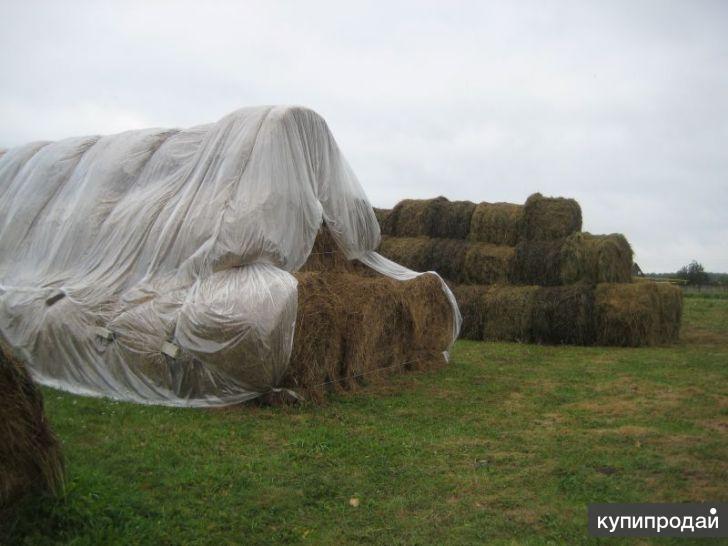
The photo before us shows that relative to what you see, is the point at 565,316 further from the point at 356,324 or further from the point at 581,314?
the point at 356,324

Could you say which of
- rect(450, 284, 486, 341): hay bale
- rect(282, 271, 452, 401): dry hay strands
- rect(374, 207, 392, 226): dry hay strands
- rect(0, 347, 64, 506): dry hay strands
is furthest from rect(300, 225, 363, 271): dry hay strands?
rect(374, 207, 392, 226): dry hay strands

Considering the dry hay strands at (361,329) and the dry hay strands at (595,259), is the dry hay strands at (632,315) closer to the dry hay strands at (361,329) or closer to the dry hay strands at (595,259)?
the dry hay strands at (595,259)

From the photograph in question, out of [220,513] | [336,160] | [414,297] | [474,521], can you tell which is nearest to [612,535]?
[474,521]

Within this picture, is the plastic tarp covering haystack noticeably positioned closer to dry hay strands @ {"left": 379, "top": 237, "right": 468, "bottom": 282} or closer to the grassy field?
the grassy field

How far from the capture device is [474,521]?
477 cm

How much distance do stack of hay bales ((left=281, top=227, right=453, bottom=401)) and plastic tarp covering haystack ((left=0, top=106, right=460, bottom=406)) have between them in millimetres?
279

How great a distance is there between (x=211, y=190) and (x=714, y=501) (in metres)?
7.26

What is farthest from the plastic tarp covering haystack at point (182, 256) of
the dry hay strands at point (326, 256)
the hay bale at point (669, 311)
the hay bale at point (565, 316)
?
the hay bale at point (669, 311)

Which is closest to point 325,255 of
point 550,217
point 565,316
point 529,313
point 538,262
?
point 529,313

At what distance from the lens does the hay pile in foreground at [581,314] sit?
13961mm

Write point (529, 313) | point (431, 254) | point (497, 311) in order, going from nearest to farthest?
point (529, 313), point (497, 311), point (431, 254)

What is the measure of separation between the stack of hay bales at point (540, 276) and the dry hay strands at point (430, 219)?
27 mm

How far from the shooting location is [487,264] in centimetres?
1572

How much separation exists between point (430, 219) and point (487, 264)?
218 centimetres
